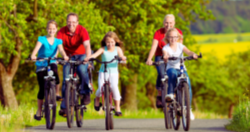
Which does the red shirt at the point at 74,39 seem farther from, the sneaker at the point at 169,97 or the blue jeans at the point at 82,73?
the sneaker at the point at 169,97

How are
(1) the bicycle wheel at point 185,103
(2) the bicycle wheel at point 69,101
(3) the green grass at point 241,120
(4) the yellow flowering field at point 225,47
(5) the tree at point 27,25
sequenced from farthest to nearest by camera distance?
1. (4) the yellow flowering field at point 225,47
2. (5) the tree at point 27,25
3. (2) the bicycle wheel at point 69,101
4. (3) the green grass at point 241,120
5. (1) the bicycle wheel at point 185,103

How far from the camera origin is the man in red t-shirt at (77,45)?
30.0 ft

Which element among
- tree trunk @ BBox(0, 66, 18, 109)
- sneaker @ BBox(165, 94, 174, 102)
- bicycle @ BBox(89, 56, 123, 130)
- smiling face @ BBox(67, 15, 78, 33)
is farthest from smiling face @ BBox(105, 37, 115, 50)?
tree trunk @ BBox(0, 66, 18, 109)

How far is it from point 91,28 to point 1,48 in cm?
360

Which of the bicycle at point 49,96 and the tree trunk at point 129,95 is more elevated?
the tree trunk at point 129,95

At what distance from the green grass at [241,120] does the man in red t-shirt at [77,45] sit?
3.06 m

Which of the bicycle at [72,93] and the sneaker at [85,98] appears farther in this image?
the sneaker at [85,98]

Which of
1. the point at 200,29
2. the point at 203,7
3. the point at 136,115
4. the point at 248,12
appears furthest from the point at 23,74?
the point at 248,12

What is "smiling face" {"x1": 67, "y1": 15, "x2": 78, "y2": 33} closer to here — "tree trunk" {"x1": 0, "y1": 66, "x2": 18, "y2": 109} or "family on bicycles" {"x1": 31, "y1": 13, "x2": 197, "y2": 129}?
"family on bicycles" {"x1": 31, "y1": 13, "x2": 197, "y2": 129}

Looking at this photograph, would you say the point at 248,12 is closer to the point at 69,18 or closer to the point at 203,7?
the point at 203,7

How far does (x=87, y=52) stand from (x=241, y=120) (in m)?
3.34

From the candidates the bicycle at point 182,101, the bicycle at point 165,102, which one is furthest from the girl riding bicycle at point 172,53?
the bicycle at point 165,102

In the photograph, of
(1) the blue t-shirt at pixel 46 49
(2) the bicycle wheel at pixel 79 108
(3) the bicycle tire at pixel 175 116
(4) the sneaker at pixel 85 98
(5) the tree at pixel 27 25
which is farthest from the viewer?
(5) the tree at pixel 27 25

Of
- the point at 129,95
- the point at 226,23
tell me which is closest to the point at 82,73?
the point at 129,95
